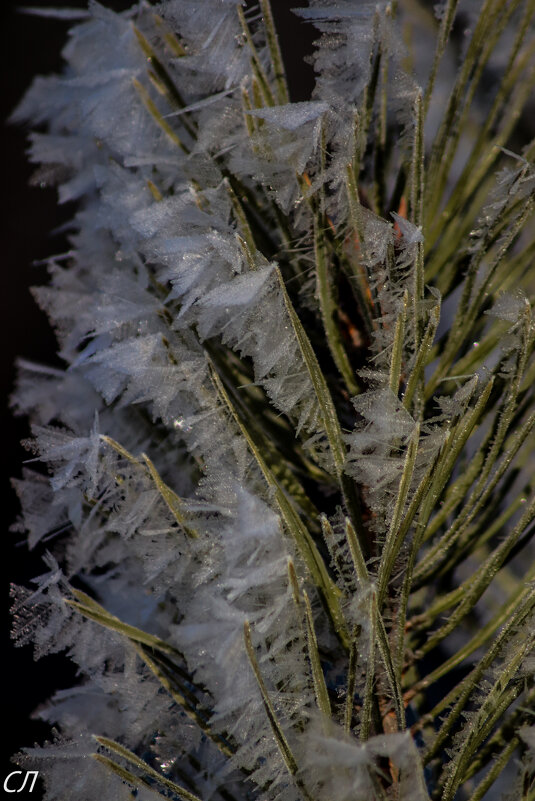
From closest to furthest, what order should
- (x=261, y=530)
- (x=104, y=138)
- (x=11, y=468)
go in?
(x=261, y=530), (x=104, y=138), (x=11, y=468)

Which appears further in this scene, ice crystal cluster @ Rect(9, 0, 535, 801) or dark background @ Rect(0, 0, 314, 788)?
dark background @ Rect(0, 0, 314, 788)

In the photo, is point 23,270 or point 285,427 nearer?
point 285,427

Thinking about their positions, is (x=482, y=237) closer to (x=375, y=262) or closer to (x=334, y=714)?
(x=375, y=262)

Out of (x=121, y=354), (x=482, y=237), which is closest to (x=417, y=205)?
(x=482, y=237)
